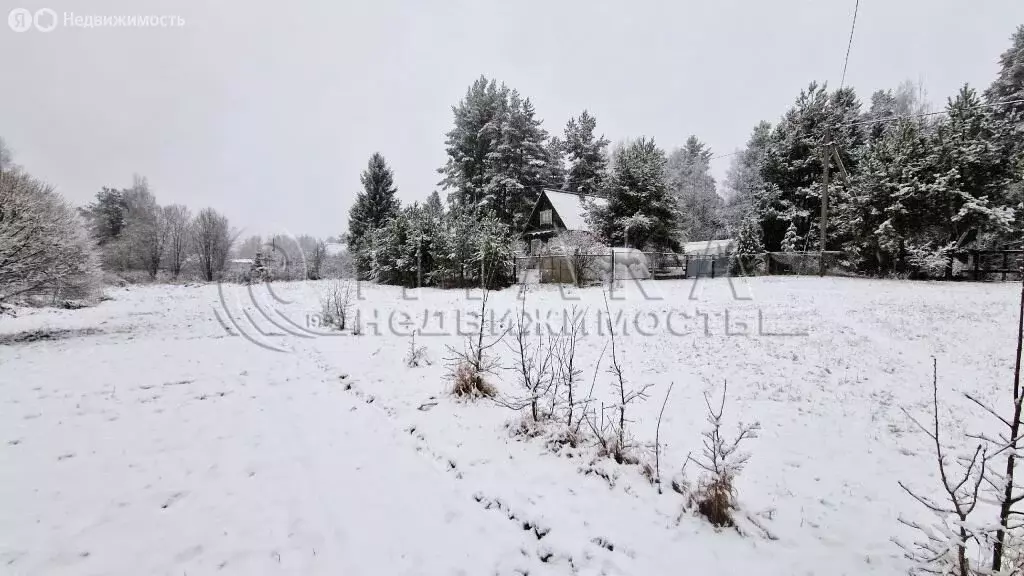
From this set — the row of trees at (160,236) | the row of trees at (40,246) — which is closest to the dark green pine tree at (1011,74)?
the row of trees at (40,246)

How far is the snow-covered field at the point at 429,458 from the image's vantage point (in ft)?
8.34

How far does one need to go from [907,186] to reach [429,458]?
66.8 feet

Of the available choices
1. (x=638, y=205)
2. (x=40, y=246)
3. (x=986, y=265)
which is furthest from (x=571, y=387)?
(x=986, y=265)

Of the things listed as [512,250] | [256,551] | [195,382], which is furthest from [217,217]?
[256,551]

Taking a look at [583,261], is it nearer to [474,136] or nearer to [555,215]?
[555,215]

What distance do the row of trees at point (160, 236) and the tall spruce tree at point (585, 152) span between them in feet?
95.8

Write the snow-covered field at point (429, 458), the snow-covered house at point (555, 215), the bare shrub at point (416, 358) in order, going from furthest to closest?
the snow-covered house at point (555, 215)
the bare shrub at point (416, 358)
the snow-covered field at point (429, 458)

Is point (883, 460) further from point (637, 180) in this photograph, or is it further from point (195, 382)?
point (637, 180)

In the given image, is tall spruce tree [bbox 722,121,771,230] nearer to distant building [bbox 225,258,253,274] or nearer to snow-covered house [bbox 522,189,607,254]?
snow-covered house [bbox 522,189,607,254]

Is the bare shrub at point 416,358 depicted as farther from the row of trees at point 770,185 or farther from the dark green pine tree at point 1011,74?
the dark green pine tree at point 1011,74

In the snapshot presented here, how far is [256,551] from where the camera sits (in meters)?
2.50

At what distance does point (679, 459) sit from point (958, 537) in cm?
220

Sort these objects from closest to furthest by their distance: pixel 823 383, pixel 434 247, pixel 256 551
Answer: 1. pixel 256 551
2. pixel 823 383
3. pixel 434 247

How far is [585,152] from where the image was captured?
31.7 meters
